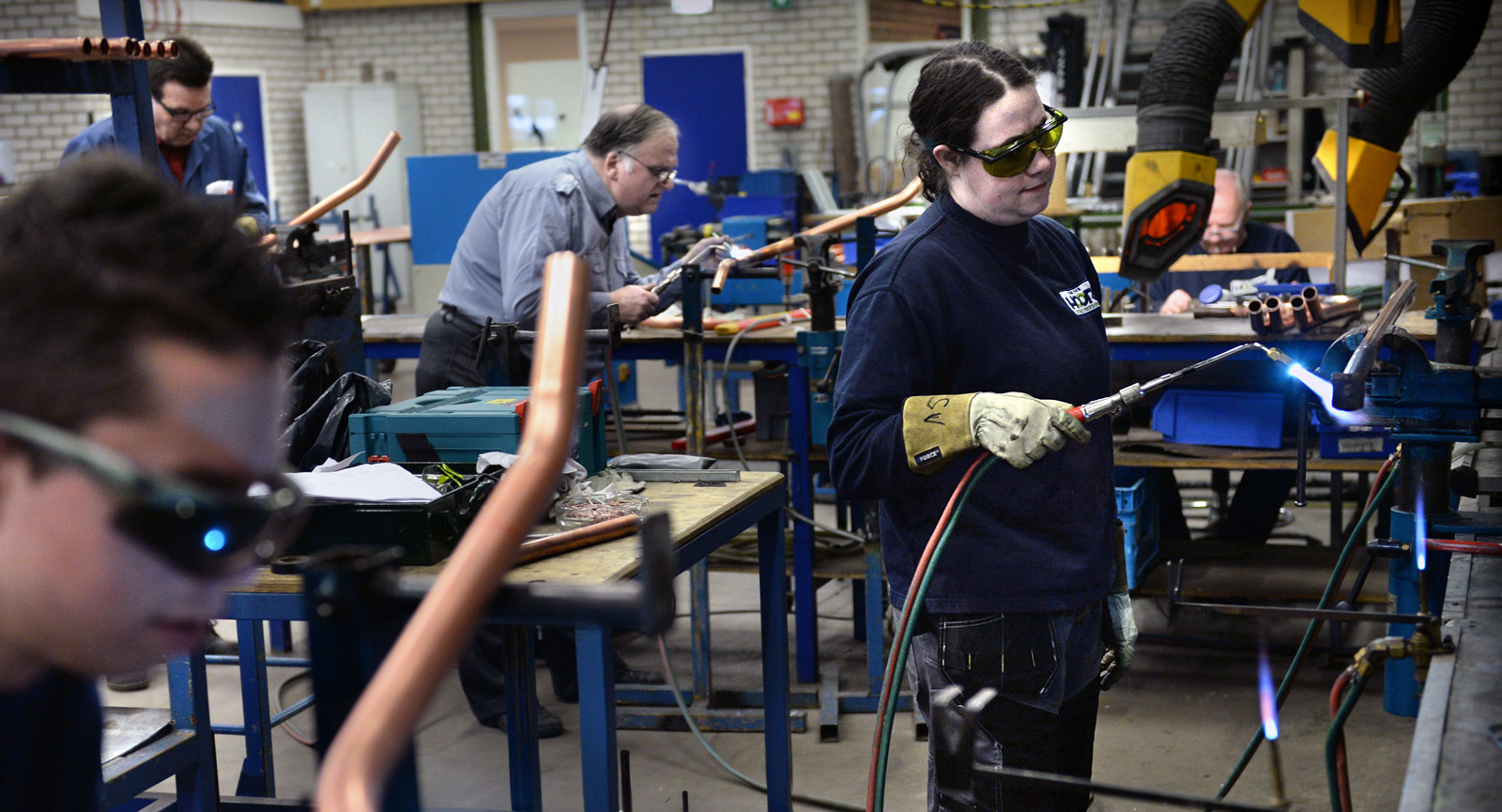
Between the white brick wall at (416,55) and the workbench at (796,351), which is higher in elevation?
the white brick wall at (416,55)

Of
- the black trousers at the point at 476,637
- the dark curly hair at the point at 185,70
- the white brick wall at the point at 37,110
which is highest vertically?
the white brick wall at the point at 37,110

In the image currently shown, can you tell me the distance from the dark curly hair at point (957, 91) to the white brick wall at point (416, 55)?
10.6 meters

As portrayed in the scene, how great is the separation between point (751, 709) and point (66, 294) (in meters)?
3.00

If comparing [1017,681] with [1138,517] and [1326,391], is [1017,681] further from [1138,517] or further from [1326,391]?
[1138,517]

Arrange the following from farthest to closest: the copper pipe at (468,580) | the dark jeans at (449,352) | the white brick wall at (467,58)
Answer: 1. the white brick wall at (467,58)
2. the dark jeans at (449,352)
3. the copper pipe at (468,580)

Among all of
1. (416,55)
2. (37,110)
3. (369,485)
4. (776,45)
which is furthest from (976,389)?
(416,55)

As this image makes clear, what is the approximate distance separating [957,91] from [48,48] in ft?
4.49

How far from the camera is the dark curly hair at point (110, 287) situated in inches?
22.9

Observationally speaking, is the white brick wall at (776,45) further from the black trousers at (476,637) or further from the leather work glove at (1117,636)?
the leather work glove at (1117,636)

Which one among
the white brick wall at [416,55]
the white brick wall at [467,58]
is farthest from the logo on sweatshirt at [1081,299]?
the white brick wall at [416,55]

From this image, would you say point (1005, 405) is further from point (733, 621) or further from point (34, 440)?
point (733, 621)

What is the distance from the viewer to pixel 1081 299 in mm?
1865

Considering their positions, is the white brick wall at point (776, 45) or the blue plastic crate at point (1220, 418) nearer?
the blue plastic crate at point (1220, 418)

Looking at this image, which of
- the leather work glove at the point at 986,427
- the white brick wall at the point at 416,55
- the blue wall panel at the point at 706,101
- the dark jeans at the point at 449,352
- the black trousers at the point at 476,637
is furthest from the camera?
the white brick wall at the point at 416,55
